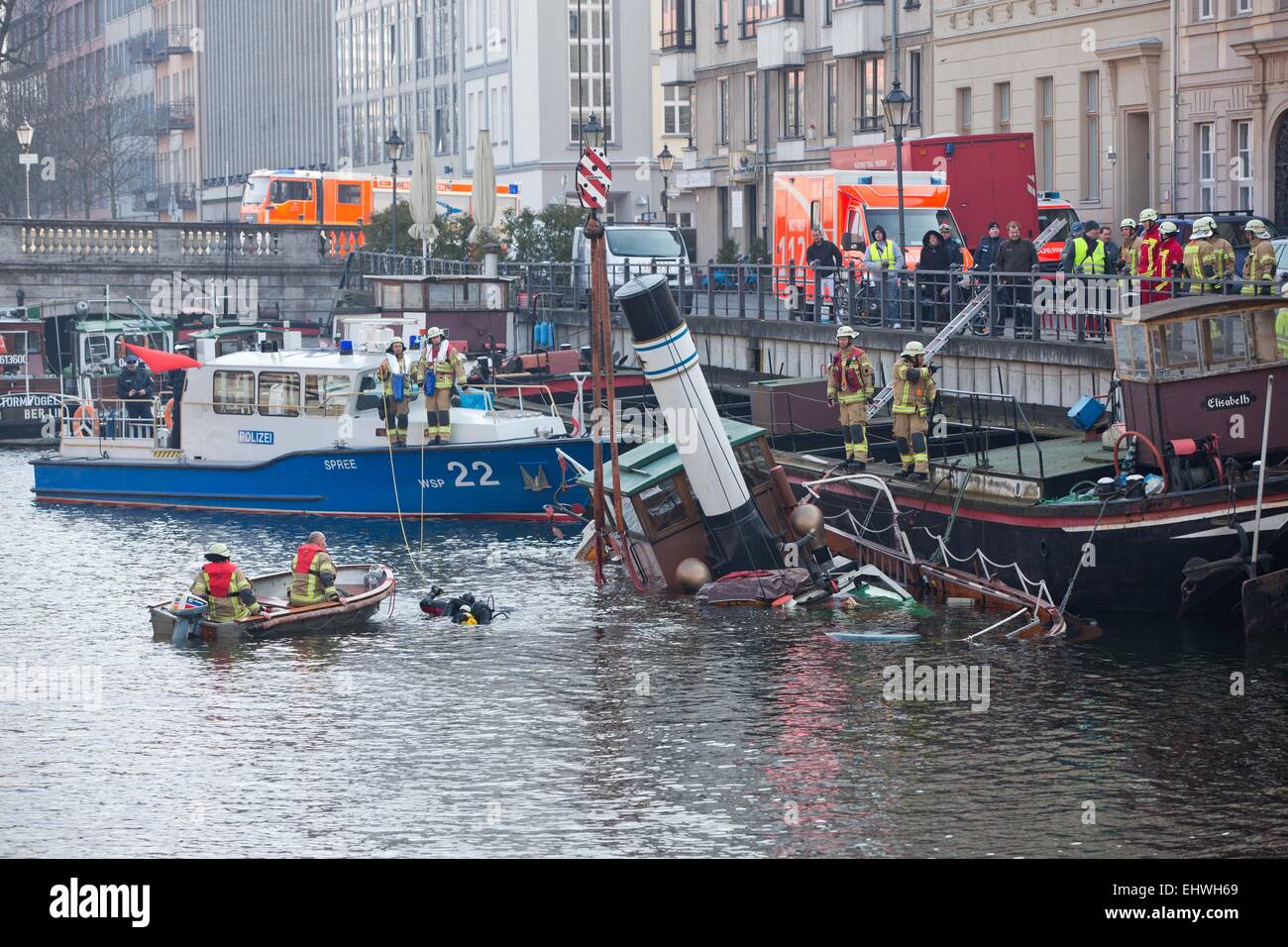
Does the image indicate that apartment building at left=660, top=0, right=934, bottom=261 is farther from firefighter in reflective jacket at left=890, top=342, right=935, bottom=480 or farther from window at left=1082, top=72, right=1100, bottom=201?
firefighter in reflective jacket at left=890, top=342, right=935, bottom=480

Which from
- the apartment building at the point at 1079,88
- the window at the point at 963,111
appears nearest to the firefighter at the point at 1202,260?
the apartment building at the point at 1079,88

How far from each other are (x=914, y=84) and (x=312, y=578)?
39477 millimetres

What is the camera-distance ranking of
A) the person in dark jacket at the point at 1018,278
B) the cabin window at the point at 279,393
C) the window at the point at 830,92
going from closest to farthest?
the person in dark jacket at the point at 1018,278, the cabin window at the point at 279,393, the window at the point at 830,92

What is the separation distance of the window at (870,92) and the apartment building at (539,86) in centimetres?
1998

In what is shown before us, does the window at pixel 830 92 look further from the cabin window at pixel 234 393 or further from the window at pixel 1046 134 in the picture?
the cabin window at pixel 234 393

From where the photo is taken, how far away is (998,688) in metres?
22.8

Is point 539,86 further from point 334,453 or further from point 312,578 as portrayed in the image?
point 312,578

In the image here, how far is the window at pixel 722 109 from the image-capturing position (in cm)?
7444

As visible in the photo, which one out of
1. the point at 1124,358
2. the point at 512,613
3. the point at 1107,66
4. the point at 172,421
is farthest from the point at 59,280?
the point at 1124,358

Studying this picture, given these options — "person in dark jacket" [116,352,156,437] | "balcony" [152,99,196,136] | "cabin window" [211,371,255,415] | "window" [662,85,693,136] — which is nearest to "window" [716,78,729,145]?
"window" [662,85,693,136]

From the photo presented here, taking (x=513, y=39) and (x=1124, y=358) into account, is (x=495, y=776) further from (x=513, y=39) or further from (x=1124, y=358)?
(x=513, y=39)

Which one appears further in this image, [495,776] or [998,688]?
[998,688]

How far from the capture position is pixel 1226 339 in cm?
2523

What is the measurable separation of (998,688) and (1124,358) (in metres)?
4.92
